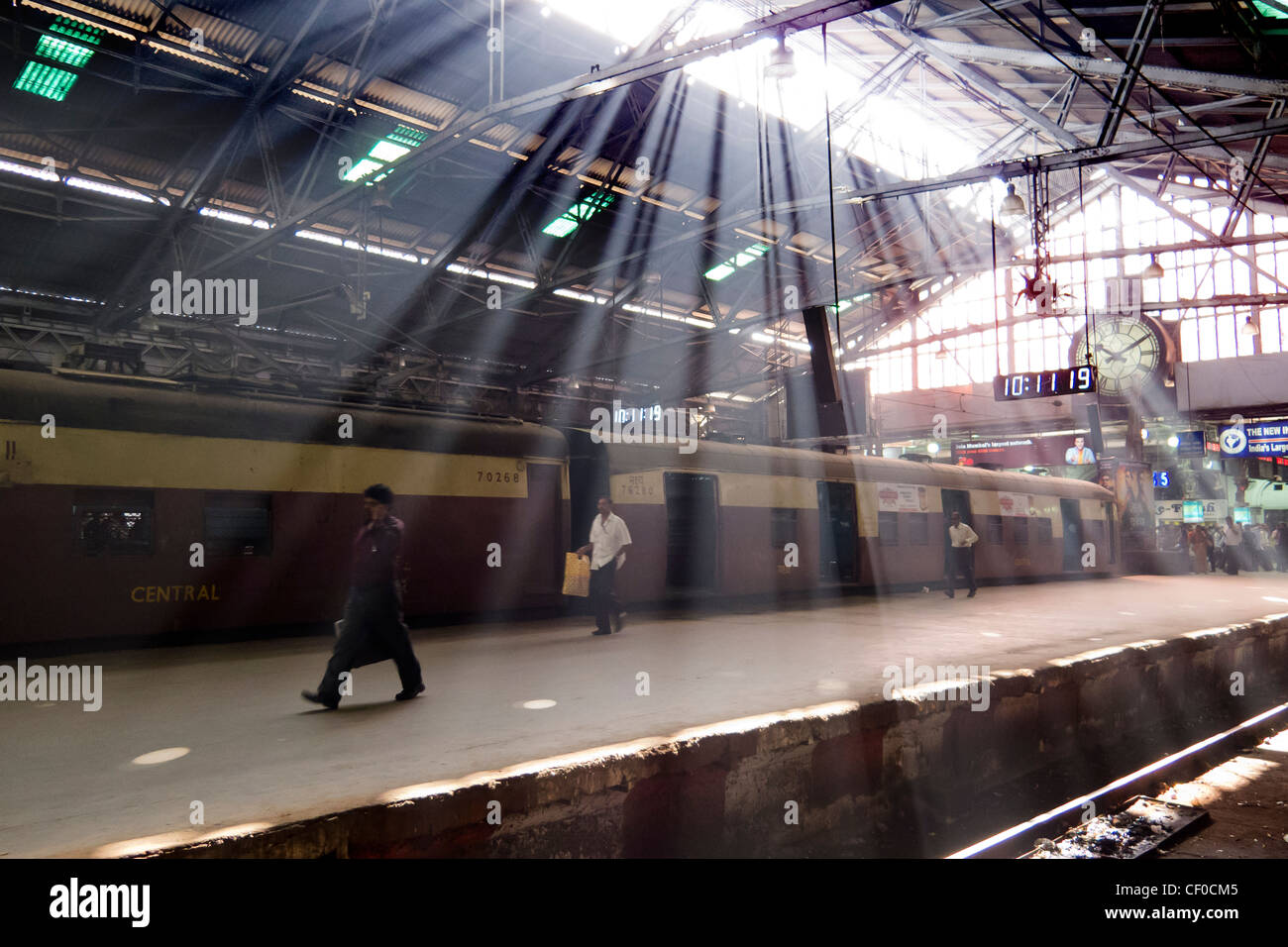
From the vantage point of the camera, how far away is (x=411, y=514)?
9797 mm

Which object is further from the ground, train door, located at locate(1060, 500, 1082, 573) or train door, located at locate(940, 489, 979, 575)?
train door, located at locate(940, 489, 979, 575)

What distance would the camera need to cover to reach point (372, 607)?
18.2ft

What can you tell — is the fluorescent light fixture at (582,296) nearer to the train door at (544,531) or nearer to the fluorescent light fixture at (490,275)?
the fluorescent light fixture at (490,275)

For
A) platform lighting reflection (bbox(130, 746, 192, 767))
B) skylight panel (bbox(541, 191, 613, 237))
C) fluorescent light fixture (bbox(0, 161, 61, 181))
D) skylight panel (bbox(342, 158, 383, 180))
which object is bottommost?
platform lighting reflection (bbox(130, 746, 192, 767))

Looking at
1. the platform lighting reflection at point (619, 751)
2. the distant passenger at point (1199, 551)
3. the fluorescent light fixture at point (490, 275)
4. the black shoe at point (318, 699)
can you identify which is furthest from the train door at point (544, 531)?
the distant passenger at point (1199, 551)

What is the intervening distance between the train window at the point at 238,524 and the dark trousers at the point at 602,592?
149 inches

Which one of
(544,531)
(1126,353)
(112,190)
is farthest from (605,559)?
(1126,353)

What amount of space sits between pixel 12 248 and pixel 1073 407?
30.9m

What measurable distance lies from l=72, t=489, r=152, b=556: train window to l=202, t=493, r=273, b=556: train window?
1.89 ft

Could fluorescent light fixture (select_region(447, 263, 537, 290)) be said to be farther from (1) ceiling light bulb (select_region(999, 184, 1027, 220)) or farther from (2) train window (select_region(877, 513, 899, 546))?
(1) ceiling light bulb (select_region(999, 184, 1027, 220))

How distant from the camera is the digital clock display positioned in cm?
1390

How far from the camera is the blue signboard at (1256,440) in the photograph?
24734 millimetres

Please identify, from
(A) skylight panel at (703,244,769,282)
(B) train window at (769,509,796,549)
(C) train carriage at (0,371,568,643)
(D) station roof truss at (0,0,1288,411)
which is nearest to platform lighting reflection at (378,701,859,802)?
(D) station roof truss at (0,0,1288,411)
